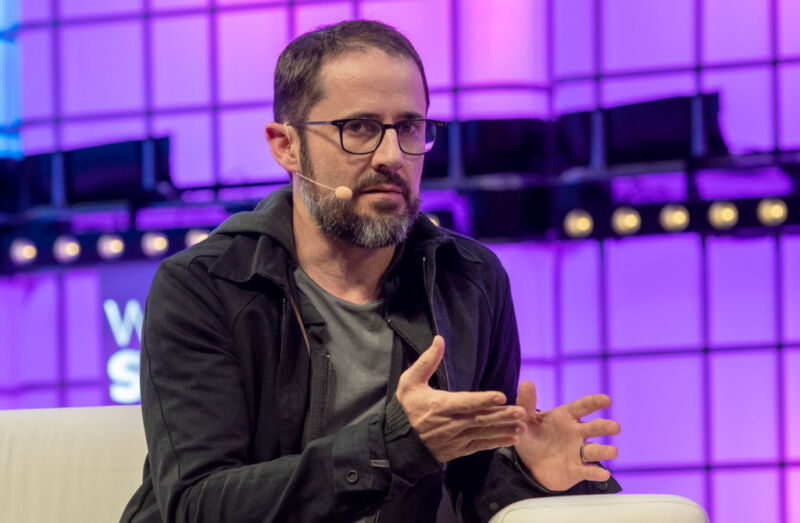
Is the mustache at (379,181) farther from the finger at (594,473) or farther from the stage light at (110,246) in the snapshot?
the stage light at (110,246)

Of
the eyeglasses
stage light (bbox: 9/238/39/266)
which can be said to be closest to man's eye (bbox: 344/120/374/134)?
the eyeglasses

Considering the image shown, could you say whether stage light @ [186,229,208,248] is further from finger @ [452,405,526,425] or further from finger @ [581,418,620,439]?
finger @ [452,405,526,425]

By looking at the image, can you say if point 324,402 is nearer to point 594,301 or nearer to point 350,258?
point 350,258

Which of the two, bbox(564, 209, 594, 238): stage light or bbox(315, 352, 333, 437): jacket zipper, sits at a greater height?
bbox(564, 209, 594, 238): stage light

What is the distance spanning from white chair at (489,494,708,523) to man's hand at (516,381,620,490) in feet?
0.59

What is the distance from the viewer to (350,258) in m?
2.05

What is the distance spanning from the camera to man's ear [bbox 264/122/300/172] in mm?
2129

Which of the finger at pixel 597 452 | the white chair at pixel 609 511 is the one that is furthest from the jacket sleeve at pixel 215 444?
the finger at pixel 597 452

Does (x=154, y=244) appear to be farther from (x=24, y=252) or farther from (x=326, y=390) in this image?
(x=326, y=390)

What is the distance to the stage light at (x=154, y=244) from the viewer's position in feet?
18.5

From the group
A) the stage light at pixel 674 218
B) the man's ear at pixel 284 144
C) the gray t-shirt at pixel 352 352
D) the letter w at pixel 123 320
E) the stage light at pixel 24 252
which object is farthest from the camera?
the letter w at pixel 123 320

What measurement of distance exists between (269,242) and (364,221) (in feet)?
0.65

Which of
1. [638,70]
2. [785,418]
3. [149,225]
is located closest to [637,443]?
[785,418]

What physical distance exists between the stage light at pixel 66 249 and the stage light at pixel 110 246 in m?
0.15
